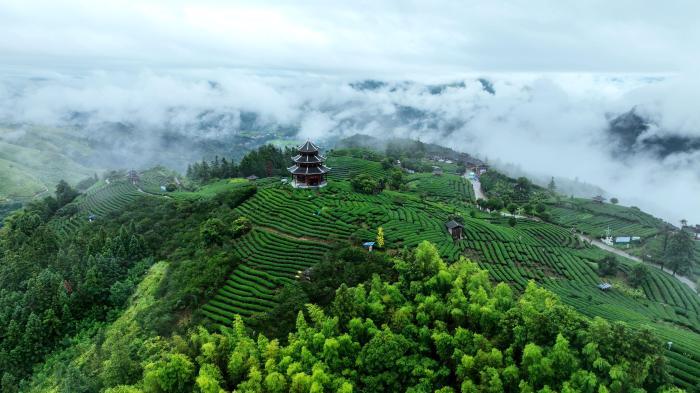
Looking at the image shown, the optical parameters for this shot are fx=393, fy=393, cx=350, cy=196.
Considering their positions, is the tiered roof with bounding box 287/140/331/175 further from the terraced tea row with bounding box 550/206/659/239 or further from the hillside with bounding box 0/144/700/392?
the terraced tea row with bounding box 550/206/659/239

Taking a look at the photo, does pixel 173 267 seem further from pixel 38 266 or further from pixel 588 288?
pixel 588 288

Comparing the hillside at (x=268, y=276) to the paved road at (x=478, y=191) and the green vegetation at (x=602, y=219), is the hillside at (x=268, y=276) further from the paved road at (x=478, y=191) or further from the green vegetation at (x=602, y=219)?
the paved road at (x=478, y=191)

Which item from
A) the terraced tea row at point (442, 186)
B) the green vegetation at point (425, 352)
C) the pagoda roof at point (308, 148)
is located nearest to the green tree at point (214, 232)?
the green vegetation at point (425, 352)

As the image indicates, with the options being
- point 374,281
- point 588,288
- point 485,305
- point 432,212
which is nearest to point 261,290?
point 374,281

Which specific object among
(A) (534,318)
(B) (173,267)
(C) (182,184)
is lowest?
(C) (182,184)

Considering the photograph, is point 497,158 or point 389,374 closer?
point 389,374

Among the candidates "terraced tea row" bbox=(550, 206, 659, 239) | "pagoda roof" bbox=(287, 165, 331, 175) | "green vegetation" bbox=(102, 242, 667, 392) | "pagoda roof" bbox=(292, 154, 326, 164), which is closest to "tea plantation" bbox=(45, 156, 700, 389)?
"pagoda roof" bbox=(287, 165, 331, 175)
